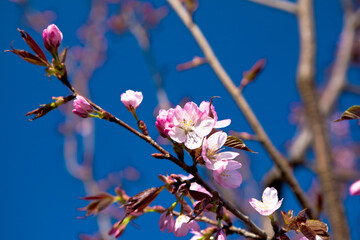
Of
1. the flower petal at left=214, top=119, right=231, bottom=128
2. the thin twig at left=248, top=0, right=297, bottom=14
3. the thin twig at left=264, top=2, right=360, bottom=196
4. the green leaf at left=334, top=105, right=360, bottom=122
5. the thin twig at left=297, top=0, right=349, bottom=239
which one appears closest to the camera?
the green leaf at left=334, top=105, right=360, bottom=122

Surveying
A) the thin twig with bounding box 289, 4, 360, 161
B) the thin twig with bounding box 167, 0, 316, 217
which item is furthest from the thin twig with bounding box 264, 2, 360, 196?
the thin twig with bounding box 167, 0, 316, 217

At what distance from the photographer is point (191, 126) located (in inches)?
28.1

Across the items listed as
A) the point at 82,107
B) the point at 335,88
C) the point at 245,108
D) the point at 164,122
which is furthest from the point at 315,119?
the point at 82,107

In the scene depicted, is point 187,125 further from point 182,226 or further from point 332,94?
point 332,94

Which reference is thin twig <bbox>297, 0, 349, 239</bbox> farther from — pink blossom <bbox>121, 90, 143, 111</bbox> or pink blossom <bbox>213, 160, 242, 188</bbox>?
pink blossom <bbox>121, 90, 143, 111</bbox>

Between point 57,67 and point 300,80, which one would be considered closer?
point 57,67

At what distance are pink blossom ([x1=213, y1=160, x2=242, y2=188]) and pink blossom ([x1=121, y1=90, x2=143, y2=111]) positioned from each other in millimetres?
248

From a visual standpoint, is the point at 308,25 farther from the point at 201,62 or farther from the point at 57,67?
the point at 57,67

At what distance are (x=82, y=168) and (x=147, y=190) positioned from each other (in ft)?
10.8

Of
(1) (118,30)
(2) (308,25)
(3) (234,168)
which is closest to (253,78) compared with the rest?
(2) (308,25)

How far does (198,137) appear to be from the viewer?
2.28 ft

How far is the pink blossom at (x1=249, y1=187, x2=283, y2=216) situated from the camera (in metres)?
0.71

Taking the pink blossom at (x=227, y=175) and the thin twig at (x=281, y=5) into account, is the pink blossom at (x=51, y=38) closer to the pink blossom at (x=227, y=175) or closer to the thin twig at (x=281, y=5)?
the pink blossom at (x=227, y=175)

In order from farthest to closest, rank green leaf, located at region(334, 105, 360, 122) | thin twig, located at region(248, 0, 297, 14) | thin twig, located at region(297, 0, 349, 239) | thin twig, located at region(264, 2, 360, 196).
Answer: thin twig, located at region(264, 2, 360, 196) → thin twig, located at region(248, 0, 297, 14) → thin twig, located at region(297, 0, 349, 239) → green leaf, located at region(334, 105, 360, 122)
